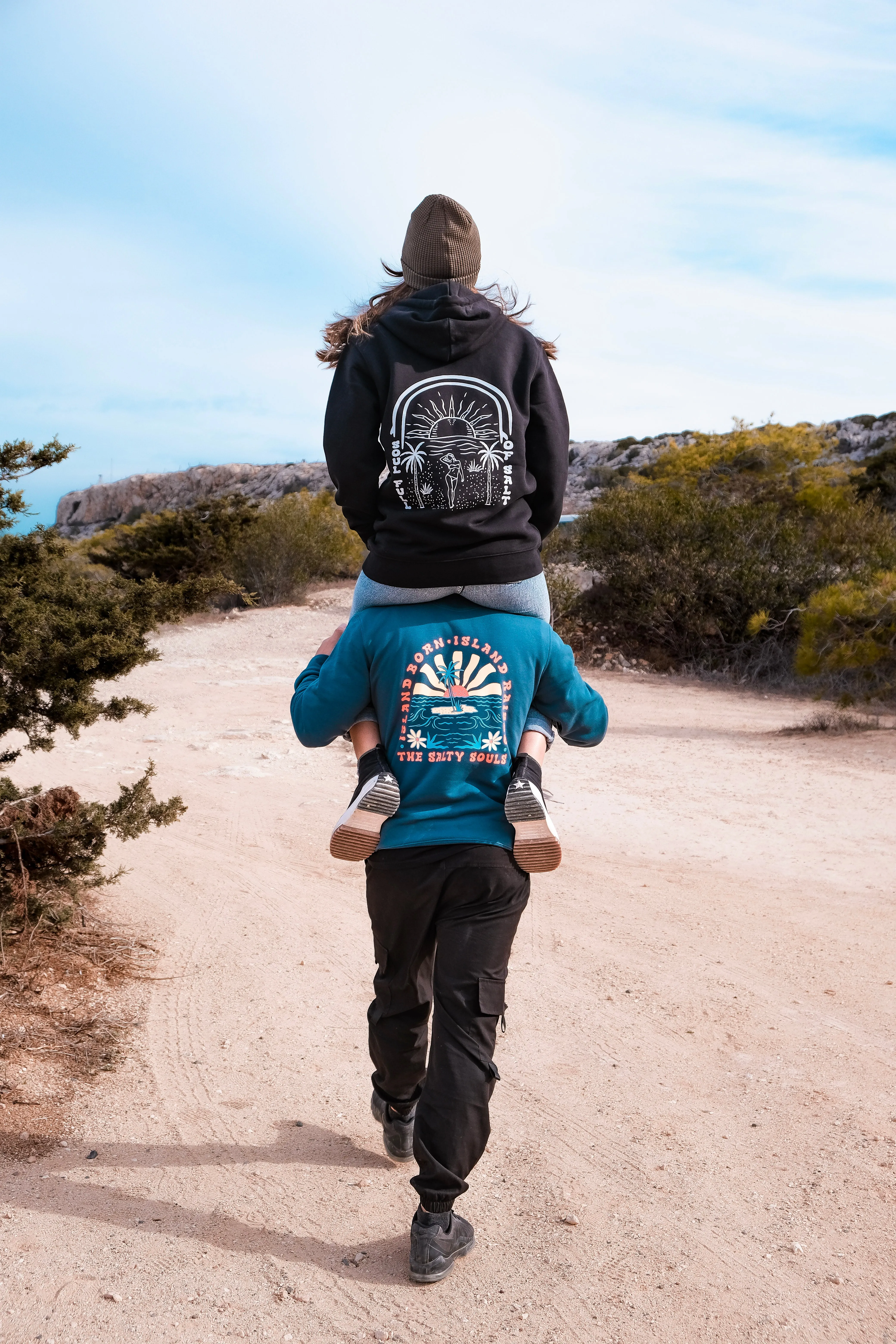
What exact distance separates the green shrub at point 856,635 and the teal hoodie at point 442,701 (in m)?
8.55

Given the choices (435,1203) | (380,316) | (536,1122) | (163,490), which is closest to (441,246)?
(380,316)

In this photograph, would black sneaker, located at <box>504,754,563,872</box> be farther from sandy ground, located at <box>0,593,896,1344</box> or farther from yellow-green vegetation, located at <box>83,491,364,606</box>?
yellow-green vegetation, located at <box>83,491,364,606</box>

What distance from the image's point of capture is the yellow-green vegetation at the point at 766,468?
70.1ft

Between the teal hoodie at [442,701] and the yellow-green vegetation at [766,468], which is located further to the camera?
the yellow-green vegetation at [766,468]

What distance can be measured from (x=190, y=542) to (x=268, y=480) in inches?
1845

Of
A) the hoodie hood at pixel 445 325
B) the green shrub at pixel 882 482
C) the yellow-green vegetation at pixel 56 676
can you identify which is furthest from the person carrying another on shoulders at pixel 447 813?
the green shrub at pixel 882 482

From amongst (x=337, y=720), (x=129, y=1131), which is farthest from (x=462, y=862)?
(x=129, y=1131)

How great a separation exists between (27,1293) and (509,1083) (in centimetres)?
150

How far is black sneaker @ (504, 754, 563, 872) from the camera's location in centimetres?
220

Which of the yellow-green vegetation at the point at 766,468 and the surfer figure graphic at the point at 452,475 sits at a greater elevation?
the yellow-green vegetation at the point at 766,468

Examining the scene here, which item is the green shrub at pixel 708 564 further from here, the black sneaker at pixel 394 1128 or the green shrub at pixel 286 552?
the black sneaker at pixel 394 1128

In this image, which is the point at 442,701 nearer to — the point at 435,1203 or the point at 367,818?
the point at 367,818

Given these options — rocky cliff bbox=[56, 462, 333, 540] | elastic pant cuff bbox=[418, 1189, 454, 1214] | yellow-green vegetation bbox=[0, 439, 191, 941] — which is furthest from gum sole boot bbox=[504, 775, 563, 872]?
rocky cliff bbox=[56, 462, 333, 540]

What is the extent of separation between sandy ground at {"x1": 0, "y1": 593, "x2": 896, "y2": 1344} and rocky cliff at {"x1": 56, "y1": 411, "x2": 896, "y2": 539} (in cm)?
3763
